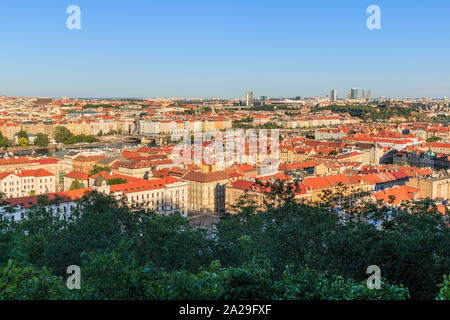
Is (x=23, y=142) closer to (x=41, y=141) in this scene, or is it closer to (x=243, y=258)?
(x=41, y=141)

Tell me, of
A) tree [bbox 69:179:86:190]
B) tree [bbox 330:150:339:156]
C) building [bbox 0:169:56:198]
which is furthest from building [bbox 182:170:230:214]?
tree [bbox 330:150:339:156]

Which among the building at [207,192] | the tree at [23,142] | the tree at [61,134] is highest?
the tree at [61,134]

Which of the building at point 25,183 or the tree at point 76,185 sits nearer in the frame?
the tree at point 76,185

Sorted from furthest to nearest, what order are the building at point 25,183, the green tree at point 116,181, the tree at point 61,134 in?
the tree at point 61,134 < the building at point 25,183 < the green tree at point 116,181

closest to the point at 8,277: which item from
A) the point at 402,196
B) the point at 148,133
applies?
the point at 402,196

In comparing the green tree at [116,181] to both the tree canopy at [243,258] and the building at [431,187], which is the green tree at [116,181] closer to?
the tree canopy at [243,258]

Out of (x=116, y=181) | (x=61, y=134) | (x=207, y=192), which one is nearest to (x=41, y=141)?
(x=61, y=134)

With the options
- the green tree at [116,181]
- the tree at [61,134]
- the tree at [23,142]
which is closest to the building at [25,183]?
the green tree at [116,181]

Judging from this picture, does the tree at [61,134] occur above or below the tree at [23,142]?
above
